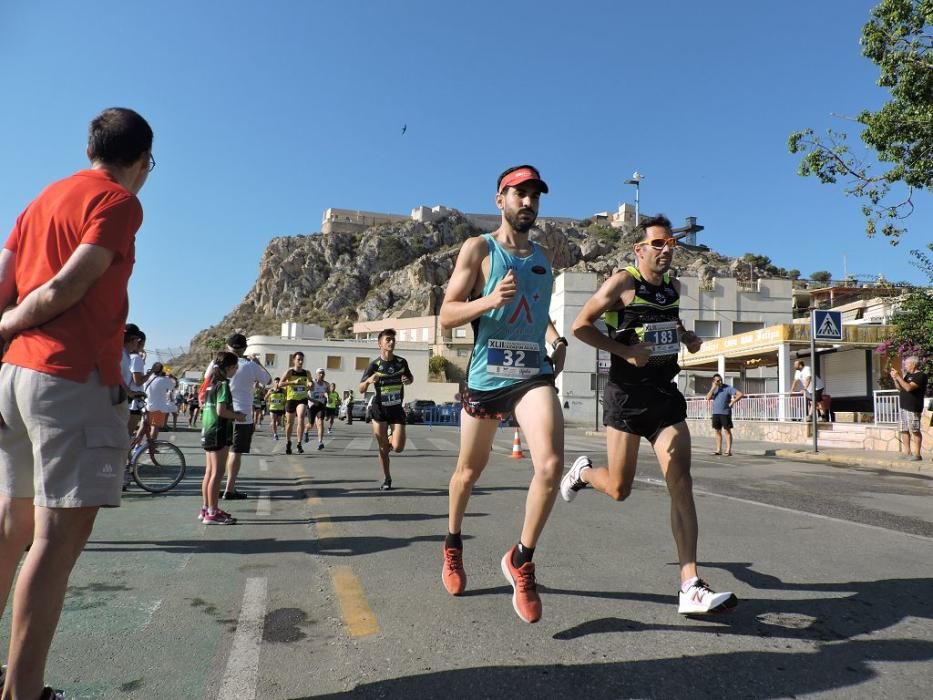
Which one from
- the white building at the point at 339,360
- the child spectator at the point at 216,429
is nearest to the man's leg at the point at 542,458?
the child spectator at the point at 216,429

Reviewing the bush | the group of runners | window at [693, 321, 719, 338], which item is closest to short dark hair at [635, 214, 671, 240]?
the group of runners

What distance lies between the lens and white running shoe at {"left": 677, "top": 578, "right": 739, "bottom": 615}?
3.12 m

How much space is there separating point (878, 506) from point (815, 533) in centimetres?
246

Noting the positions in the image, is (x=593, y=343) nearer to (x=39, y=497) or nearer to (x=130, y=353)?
(x=39, y=497)

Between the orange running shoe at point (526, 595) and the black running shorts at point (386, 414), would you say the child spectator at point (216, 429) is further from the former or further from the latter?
the orange running shoe at point (526, 595)

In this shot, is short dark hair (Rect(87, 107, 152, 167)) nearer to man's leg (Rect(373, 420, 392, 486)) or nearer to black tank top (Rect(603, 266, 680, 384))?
black tank top (Rect(603, 266, 680, 384))

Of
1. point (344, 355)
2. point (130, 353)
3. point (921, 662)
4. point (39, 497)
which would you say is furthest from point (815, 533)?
point (344, 355)

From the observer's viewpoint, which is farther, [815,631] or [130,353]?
[130,353]

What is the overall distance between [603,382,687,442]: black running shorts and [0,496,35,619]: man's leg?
8.76ft

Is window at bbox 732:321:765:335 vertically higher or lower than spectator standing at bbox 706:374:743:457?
higher

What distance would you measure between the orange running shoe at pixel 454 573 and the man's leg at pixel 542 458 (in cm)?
49

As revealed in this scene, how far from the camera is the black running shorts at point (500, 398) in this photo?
352 cm

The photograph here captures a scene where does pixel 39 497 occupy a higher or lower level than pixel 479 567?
higher

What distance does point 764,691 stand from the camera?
2.41 meters
